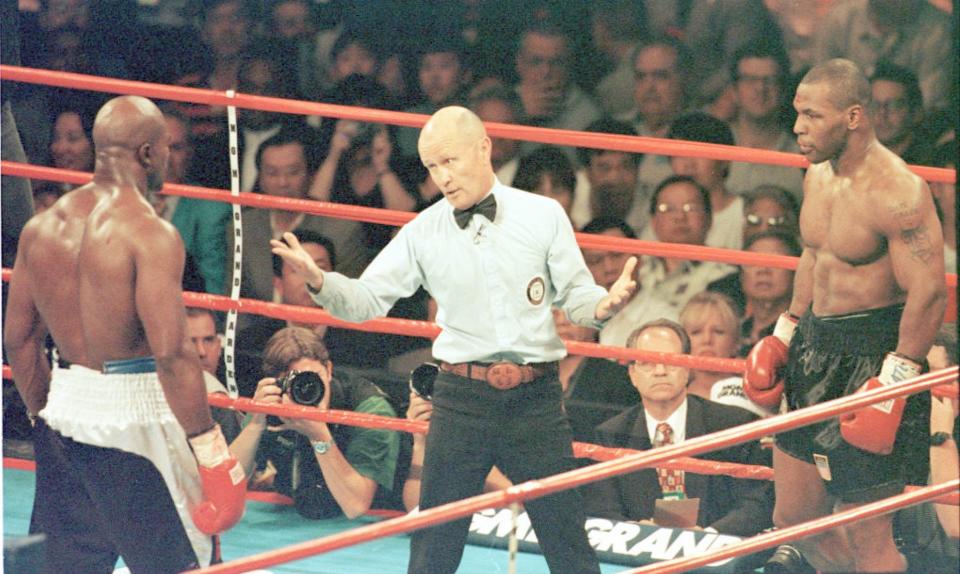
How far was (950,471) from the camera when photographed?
3893 mm

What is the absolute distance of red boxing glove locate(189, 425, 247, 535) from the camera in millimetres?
3301

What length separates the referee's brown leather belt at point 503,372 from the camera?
3.26m

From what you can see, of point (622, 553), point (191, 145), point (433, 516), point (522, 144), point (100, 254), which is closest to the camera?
point (433, 516)

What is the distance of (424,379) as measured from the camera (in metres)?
3.71

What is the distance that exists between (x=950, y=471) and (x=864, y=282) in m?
0.83

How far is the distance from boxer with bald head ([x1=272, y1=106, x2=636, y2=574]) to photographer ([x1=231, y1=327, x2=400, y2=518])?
0.69 meters

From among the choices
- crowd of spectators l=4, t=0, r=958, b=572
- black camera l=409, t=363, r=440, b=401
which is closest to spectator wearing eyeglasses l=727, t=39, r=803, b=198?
crowd of spectators l=4, t=0, r=958, b=572

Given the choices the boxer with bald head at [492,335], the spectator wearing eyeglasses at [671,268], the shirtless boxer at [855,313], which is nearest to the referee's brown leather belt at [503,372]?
the boxer with bald head at [492,335]

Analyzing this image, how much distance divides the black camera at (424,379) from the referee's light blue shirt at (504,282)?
14.8 inches

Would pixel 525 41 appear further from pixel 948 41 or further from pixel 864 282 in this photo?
pixel 864 282

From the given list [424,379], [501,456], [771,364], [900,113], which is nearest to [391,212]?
[424,379]

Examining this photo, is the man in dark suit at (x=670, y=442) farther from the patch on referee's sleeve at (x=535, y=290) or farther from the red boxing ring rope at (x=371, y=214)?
the patch on referee's sleeve at (x=535, y=290)

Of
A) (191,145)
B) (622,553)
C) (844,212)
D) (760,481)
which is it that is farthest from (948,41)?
(191,145)

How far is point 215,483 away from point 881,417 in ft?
5.19
